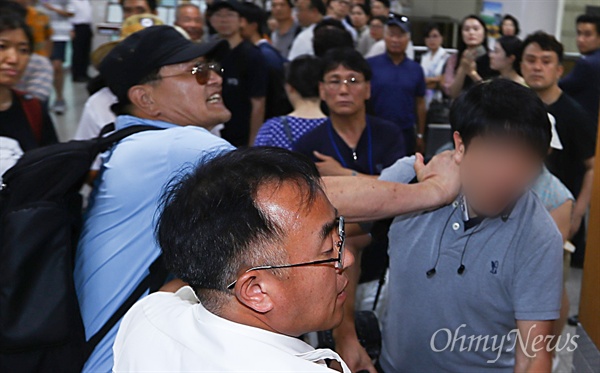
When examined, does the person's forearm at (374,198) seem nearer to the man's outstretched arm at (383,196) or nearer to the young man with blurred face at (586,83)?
the man's outstretched arm at (383,196)

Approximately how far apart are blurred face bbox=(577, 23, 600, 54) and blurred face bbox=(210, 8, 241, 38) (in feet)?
9.64

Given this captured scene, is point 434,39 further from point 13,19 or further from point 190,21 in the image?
point 13,19

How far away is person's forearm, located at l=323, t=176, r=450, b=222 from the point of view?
7.23 ft

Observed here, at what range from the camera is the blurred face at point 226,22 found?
6.42m

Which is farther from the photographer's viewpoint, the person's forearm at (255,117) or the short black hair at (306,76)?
the person's forearm at (255,117)

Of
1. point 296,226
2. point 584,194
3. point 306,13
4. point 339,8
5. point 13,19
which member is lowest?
point 584,194

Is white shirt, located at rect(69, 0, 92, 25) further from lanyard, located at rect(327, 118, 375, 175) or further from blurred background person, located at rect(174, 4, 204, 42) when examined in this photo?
lanyard, located at rect(327, 118, 375, 175)

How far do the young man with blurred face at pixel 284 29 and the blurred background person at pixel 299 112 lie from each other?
4.29 metres

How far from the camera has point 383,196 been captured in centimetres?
221

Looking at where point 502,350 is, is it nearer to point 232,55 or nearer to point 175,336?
point 175,336

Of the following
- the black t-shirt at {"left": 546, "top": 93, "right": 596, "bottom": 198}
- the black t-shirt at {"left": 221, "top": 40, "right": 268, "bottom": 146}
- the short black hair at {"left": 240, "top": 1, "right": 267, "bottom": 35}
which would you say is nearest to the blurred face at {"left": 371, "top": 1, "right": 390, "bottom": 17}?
the short black hair at {"left": 240, "top": 1, "right": 267, "bottom": 35}

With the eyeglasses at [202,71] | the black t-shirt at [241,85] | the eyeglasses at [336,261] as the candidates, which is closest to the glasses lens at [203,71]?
the eyeglasses at [202,71]

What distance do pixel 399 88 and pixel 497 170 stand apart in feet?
15.1

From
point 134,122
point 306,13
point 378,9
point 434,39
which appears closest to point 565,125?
point 134,122
